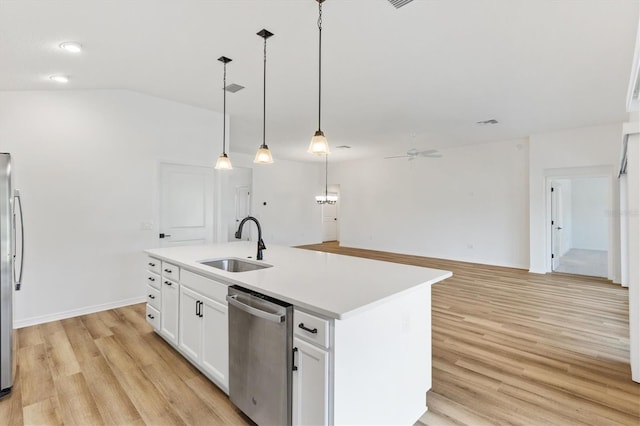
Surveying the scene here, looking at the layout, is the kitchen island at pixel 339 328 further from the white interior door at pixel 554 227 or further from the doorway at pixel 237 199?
the white interior door at pixel 554 227

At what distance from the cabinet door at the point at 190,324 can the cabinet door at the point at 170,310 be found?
0.10m

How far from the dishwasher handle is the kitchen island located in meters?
0.10

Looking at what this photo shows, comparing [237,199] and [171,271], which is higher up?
[237,199]

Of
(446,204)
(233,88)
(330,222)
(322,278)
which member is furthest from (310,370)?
(330,222)

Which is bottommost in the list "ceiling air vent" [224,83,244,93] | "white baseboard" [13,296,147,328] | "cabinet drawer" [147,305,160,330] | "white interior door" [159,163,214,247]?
"white baseboard" [13,296,147,328]

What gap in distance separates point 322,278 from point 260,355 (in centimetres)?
60

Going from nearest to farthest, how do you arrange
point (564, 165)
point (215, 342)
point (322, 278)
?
point (322, 278) → point (215, 342) → point (564, 165)

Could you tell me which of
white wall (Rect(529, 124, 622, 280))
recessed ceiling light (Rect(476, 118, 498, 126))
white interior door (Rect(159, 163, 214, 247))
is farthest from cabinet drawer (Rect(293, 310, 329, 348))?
white wall (Rect(529, 124, 622, 280))

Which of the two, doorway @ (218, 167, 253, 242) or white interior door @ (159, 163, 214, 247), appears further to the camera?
doorway @ (218, 167, 253, 242)

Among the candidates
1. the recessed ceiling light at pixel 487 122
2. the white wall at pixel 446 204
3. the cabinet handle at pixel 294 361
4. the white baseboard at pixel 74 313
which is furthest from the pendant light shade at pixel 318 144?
the white wall at pixel 446 204

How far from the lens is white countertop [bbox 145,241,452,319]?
1559 mm

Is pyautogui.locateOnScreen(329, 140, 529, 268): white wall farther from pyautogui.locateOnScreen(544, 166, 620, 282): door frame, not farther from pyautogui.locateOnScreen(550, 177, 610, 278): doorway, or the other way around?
pyautogui.locateOnScreen(550, 177, 610, 278): doorway

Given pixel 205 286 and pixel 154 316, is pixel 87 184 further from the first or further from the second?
pixel 205 286

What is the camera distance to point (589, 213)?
9.60 m
